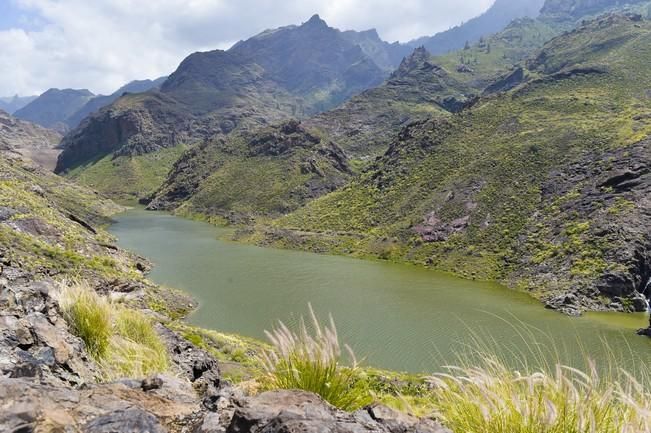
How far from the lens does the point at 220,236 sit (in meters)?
90.3

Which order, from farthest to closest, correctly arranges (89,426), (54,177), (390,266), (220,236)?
(54,177)
(220,236)
(390,266)
(89,426)

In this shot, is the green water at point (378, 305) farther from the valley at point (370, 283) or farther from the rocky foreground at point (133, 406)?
the rocky foreground at point (133, 406)

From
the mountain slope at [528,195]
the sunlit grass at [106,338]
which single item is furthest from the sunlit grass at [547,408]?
the mountain slope at [528,195]

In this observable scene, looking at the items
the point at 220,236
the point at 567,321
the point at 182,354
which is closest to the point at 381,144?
the point at 220,236

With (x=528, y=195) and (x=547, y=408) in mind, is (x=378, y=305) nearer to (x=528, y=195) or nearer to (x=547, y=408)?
(x=528, y=195)

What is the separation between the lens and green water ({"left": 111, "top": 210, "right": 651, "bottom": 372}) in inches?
1240

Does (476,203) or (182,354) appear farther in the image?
(476,203)

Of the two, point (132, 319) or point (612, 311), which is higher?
point (132, 319)

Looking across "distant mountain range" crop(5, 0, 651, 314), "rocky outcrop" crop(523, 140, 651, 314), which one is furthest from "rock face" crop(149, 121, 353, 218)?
"rocky outcrop" crop(523, 140, 651, 314)

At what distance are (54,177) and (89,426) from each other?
160m

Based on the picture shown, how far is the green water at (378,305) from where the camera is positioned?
3148 cm

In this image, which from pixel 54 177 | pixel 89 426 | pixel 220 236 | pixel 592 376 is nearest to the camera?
pixel 89 426

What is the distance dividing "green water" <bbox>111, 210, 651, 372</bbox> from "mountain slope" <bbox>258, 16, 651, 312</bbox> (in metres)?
5.17

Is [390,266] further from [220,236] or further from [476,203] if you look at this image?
[220,236]
